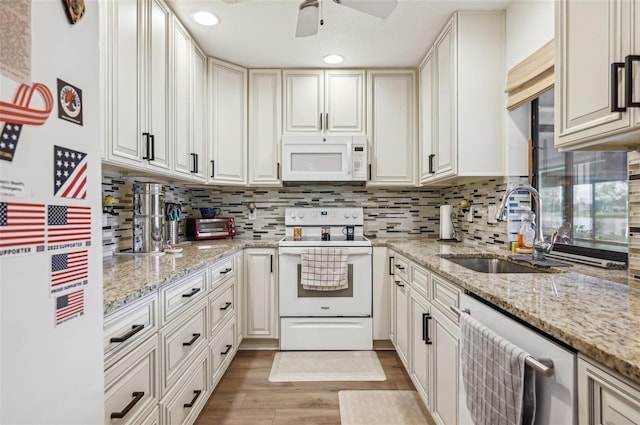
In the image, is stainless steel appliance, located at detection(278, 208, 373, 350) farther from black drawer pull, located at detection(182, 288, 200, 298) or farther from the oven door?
black drawer pull, located at detection(182, 288, 200, 298)

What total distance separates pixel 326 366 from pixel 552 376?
1.79 m

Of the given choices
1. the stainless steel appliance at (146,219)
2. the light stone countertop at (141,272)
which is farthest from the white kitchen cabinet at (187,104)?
the light stone countertop at (141,272)

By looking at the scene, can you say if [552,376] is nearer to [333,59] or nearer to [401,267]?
[401,267]

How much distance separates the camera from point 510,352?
0.85 meters

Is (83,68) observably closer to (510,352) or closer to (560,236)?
(510,352)

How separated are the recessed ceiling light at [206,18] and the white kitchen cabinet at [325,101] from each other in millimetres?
792

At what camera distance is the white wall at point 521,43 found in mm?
1679

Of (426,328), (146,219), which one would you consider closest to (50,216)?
(146,219)

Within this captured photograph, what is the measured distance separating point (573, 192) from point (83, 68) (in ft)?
7.04

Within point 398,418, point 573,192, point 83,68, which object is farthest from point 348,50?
point 398,418

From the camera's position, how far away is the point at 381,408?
187 centimetres

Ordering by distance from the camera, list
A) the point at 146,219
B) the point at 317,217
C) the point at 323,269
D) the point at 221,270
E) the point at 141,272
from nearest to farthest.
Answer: the point at 141,272 < the point at 146,219 < the point at 221,270 < the point at 323,269 < the point at 317,217

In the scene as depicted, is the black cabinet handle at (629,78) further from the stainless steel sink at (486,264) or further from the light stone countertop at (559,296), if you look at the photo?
the stainless steel sink at (486,264)

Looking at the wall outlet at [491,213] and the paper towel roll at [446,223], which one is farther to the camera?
the paper towel roll at [446,223]
